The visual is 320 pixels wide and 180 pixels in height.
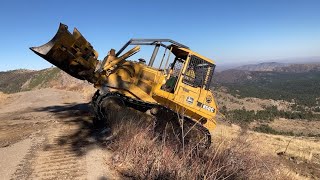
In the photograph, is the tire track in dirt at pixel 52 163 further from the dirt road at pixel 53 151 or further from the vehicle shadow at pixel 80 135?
the vehicle shadow at pixel 80 135

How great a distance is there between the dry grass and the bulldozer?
3.26m

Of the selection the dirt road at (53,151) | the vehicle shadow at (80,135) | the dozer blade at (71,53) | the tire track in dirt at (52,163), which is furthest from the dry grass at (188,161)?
the dozer blade at (71,53)

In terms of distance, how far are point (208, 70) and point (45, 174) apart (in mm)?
6695

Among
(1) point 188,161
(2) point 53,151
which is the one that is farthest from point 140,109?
(1) point 188,161

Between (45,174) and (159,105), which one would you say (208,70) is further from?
(45,174)

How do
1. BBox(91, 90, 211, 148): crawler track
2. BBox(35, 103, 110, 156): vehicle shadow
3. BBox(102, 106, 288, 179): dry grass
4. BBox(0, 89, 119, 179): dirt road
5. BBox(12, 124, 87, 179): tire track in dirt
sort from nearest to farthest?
1. BBox(102, 106, 288, 179): dry grass
2. BBox(12, 124, 87, 179): tire track in dirt
3. BBox(0, 89, 119, 179): dirt road
4. BBox(35, 103, 110, 156): vehicle shadow
5. BBox(91, 90, 211, 148): crawler track

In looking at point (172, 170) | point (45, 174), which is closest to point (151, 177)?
point (172, 170)

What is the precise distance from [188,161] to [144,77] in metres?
6.28

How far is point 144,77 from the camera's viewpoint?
12617 mm

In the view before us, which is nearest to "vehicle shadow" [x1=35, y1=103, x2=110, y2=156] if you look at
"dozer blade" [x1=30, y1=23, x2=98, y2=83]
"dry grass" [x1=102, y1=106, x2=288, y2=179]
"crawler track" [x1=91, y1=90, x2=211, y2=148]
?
"crawler track" [x1=91, y1=90, x2=211, y2=148]

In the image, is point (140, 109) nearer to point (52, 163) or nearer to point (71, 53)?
point (71, 53)

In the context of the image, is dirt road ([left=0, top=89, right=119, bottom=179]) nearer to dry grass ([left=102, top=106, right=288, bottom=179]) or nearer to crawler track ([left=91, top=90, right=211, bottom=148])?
dry grass ([left=102, top=106, right=288, bottom=179])

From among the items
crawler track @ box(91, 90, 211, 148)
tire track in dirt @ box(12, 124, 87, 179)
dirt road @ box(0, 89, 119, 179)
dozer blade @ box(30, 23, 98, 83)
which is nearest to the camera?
tire track in dirt @ box(12, 124, 87, 179)

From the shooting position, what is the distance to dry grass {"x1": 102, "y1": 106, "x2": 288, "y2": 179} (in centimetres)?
627
